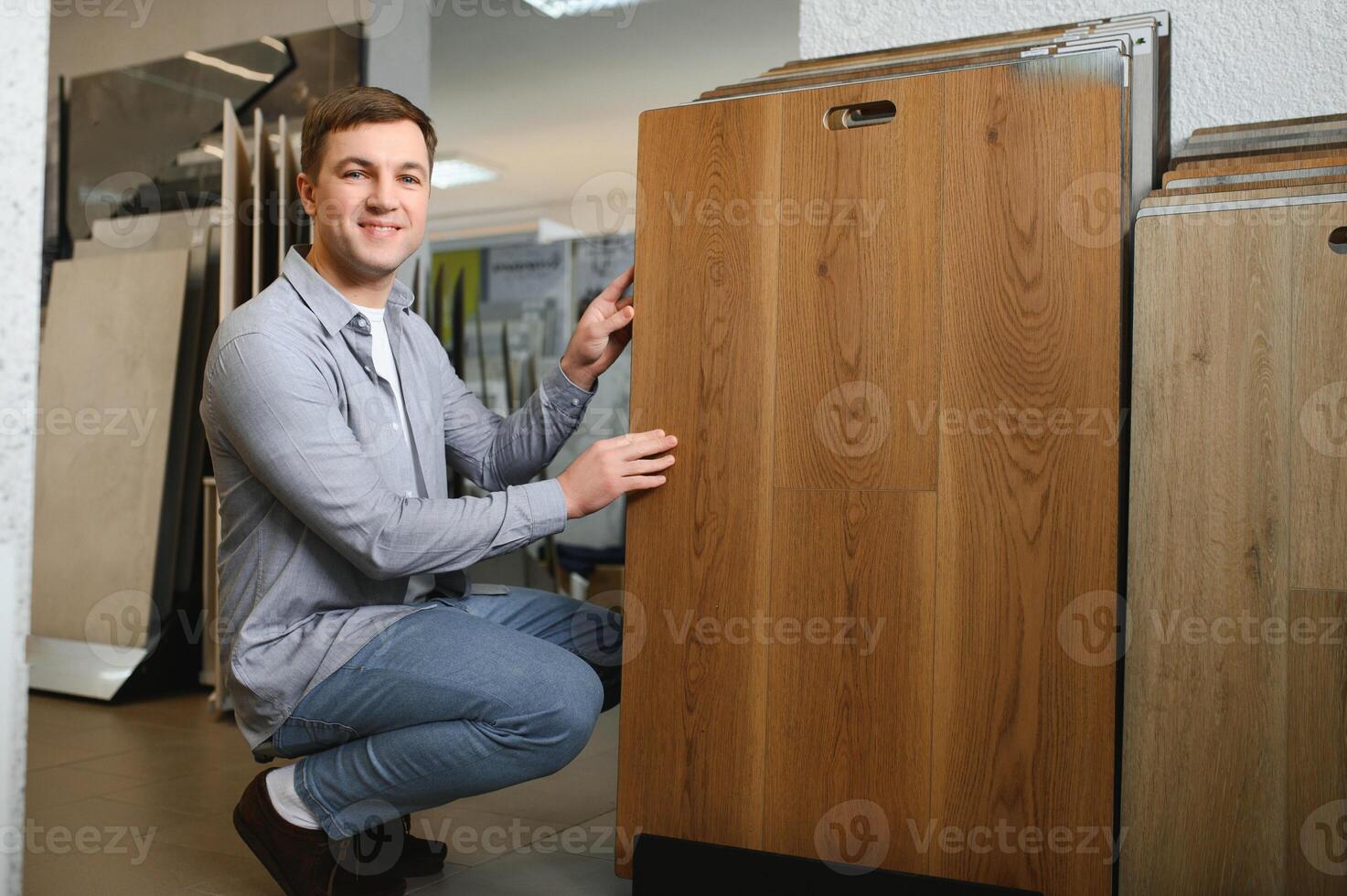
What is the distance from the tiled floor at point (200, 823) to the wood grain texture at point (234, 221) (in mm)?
1181

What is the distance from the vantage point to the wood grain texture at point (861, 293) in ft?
4.23

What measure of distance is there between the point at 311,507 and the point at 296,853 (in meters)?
0.47

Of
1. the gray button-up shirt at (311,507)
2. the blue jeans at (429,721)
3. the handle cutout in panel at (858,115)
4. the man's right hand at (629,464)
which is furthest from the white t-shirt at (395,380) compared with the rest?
the handle cutout in panel at (858,115)

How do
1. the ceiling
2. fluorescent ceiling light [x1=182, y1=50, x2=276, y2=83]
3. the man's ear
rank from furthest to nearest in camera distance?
1. the ceiling
2. fluorescent ceiling light [x1=182, y1=50, x2=276, y2=83]
3. the man's ear

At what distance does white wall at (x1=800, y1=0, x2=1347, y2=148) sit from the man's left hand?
0.81 m

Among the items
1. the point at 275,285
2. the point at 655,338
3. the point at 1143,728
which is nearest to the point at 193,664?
the point at 275,285

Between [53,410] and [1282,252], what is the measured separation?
3.52m

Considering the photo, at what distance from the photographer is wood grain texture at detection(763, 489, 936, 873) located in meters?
1.27

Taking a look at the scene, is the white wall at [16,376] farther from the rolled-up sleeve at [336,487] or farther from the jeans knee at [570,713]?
the jeans knee at [570,713]

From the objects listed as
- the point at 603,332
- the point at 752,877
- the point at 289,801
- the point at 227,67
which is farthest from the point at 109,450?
the point at 752,877

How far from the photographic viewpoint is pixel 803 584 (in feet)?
4.36

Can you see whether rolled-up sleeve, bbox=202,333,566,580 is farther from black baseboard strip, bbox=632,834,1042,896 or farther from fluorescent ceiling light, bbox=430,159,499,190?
fluorescent ceiling light, bbox=430,159,499,190

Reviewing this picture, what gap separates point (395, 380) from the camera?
1.66 meters

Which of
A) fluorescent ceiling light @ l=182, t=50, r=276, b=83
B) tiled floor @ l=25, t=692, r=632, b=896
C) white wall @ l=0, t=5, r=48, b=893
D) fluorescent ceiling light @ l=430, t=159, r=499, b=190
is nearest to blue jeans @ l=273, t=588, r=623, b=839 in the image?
tiled floor @ l=25, t=692, r=632, b=896
